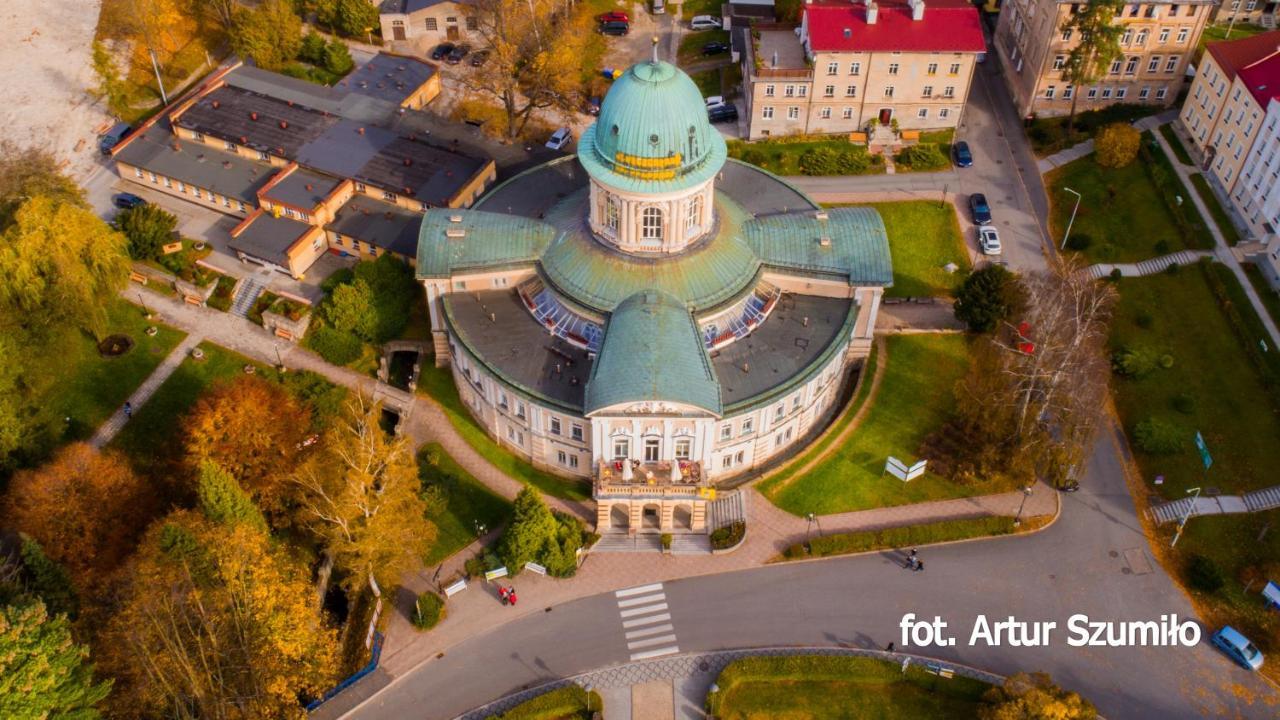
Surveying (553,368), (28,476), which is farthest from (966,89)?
(28,476)

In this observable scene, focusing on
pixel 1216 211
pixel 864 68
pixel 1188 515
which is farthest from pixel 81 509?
pixel 1216 211

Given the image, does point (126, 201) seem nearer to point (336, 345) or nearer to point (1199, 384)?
point (336, 345)

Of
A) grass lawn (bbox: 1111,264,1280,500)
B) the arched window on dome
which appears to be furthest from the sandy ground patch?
grass lawn (bbox: 1111,264,1280,500)

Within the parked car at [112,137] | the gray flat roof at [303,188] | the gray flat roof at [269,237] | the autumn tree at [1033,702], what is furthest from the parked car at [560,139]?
the autumn tree at [1033,702]

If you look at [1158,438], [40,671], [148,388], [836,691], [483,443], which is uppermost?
[40,671]

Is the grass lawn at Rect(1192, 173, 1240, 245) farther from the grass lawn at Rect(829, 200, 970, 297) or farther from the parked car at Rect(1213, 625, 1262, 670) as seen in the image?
the parked car at Rect(1213, 625, 1262, 670)

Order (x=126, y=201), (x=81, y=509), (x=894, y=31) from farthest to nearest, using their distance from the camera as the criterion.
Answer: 1. (x=894, y=31)
2. (x=126, y=201)
3. (x=81, y=509)
